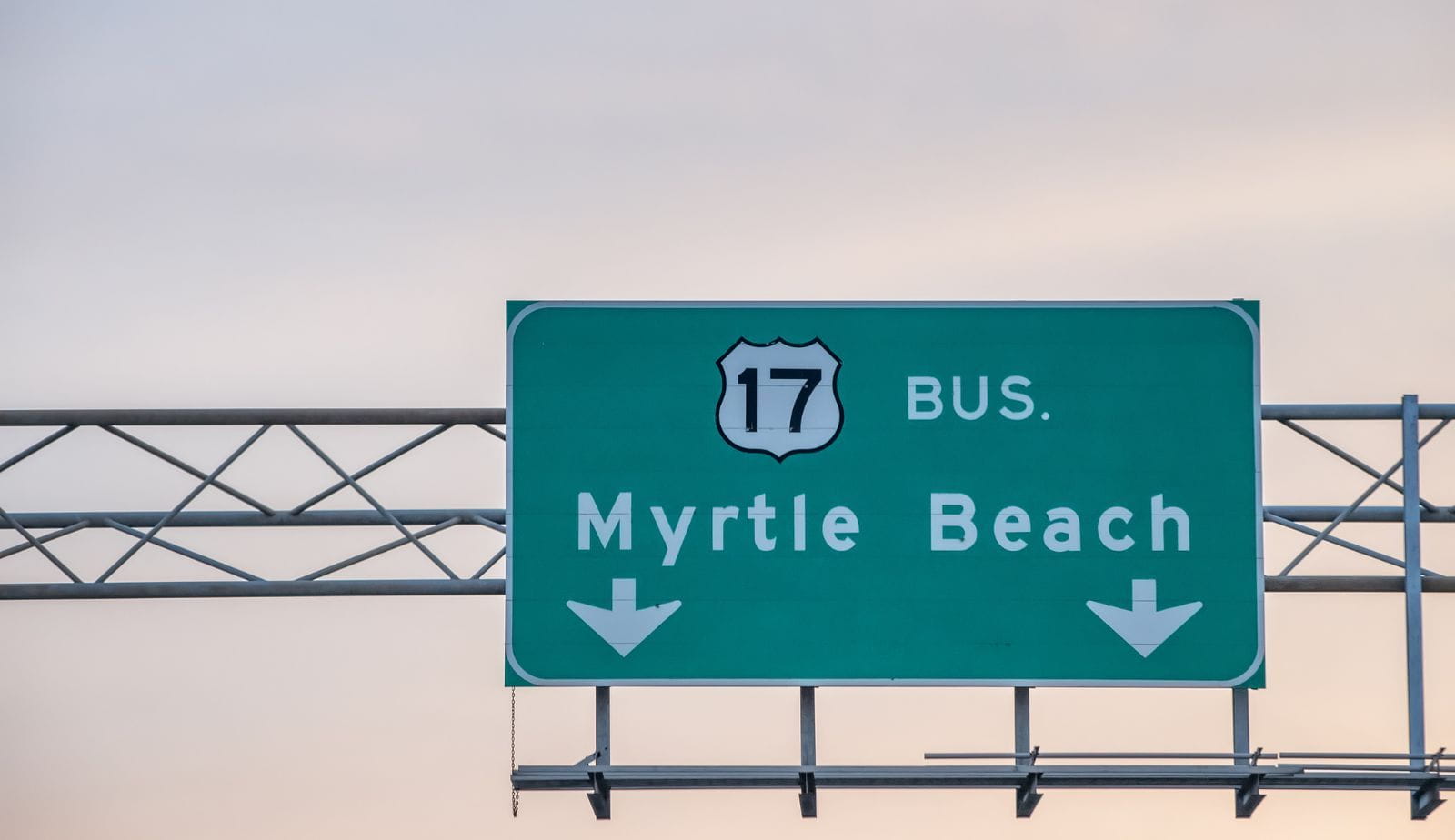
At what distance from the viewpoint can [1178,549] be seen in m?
24.9

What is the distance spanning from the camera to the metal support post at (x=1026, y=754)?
25.0 meters

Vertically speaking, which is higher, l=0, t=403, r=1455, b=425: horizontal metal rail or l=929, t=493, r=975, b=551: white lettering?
l=0, t=403, r=1455, b=425: horizontal metal rail

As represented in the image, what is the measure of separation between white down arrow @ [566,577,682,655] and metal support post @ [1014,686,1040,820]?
7.56 feet

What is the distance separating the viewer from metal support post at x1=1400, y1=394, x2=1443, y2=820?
2541cm

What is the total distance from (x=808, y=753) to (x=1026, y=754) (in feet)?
4.64

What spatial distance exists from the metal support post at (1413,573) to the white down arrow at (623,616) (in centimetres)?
484

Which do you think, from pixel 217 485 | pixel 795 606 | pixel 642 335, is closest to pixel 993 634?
pixel 795 606

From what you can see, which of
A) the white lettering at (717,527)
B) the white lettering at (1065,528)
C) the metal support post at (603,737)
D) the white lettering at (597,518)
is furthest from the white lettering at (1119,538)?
the metal support post at (603,737)

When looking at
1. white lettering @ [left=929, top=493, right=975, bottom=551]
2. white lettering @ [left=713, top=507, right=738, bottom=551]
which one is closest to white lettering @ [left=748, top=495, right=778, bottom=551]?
white lettering @ [left=713, top=507, right=738, bottom=551]

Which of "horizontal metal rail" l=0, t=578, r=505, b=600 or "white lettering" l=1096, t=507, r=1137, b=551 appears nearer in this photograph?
"white lettering" l=1096, t=507, r=1137, b=551

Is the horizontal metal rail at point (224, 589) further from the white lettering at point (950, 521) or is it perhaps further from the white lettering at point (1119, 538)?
the white lettering at point (1119, 538)

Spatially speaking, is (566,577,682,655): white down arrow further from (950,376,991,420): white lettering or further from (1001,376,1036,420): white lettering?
(1001,376,1036,420): white lettering

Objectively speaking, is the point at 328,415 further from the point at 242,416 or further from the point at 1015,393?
the point at 1015,393

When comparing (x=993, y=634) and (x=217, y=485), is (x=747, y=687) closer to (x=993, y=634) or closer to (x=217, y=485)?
(x=993, y=634)
